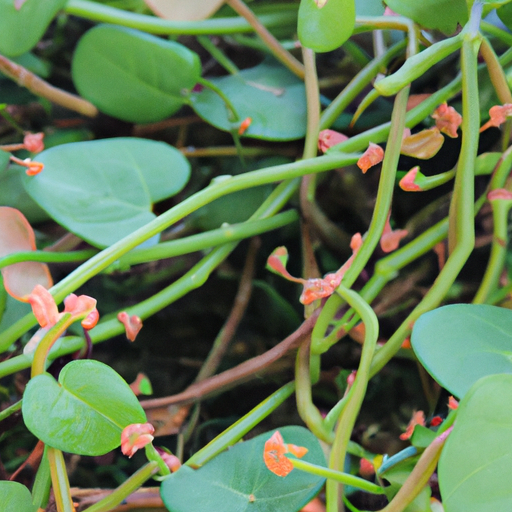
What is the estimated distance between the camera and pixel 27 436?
345 mm

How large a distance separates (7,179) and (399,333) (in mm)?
284

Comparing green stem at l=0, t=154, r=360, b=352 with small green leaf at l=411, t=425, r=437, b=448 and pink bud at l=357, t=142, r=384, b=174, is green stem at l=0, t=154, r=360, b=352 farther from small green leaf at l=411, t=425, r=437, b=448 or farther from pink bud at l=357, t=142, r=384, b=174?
small green leaf at l=411, t=425, r=437, b=448

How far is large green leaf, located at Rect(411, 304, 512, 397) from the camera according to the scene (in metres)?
0.21

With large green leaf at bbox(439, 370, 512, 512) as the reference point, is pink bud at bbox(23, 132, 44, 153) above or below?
above

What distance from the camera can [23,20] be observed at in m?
0.32

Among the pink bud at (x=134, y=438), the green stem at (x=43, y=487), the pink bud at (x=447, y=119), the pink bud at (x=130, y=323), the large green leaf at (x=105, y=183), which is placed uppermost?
the pink bud at (x=447, y=119)

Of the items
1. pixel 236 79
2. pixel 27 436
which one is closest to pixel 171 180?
pixel 236 79

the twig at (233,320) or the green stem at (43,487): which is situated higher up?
the twig at (233,320)

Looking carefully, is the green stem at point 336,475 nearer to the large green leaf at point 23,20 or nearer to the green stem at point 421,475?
the green stem at point 421,475

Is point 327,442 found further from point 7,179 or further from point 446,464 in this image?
point 7,179

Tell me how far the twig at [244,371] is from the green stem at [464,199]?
45mm

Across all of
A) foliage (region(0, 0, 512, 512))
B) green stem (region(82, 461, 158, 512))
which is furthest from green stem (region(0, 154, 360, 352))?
green stem (region(82, 461, 158, 512))

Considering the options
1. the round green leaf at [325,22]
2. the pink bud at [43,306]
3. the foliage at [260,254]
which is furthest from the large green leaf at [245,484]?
the round green leaf at [325,22]

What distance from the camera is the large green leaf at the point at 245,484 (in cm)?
24
